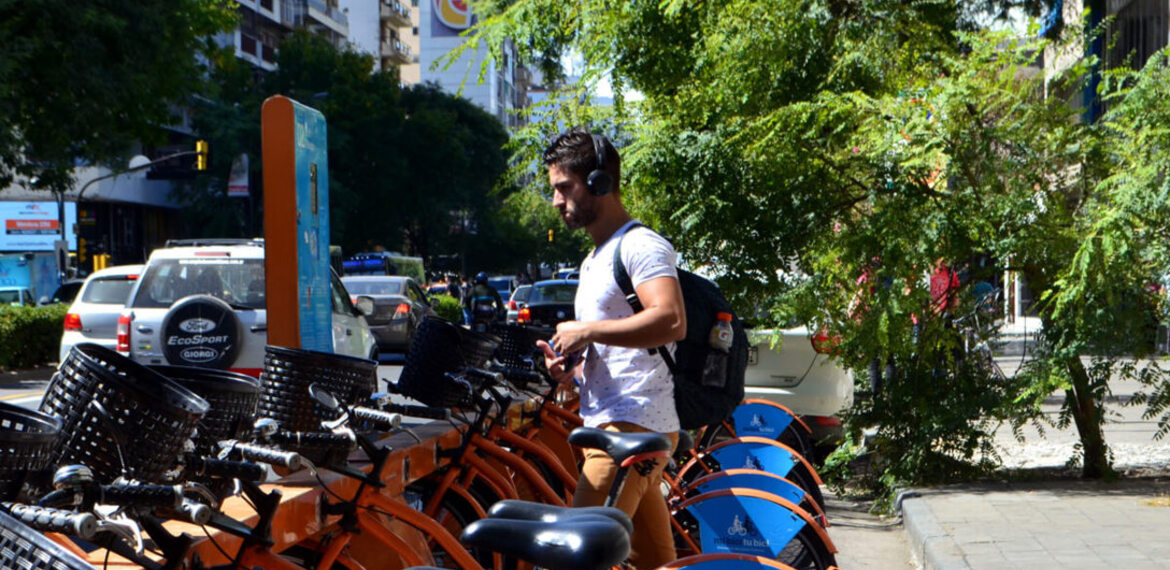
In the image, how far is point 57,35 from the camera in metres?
21.6

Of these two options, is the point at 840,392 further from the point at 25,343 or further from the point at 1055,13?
the point at 25,343

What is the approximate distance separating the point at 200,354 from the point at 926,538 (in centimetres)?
476

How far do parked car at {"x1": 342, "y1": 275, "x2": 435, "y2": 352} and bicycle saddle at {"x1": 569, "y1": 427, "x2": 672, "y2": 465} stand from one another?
19834mm

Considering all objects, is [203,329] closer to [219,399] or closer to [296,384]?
[296,384]

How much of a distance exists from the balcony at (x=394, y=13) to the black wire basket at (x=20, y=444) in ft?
280

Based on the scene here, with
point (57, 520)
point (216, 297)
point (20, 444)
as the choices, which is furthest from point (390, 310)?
point (57, 520)

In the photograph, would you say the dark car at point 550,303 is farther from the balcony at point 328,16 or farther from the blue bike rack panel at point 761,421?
the balcony at point 328,16

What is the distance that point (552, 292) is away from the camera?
880 inches

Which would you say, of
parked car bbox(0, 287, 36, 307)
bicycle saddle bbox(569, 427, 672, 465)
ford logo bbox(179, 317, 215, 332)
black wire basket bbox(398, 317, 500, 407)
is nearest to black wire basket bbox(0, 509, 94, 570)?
bicycle saddle bbox(569, 427, 672, 465)

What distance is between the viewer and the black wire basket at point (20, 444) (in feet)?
7.72

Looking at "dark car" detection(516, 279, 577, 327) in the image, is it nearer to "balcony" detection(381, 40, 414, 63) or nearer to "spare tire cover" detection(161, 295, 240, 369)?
"spare tire cover" detection(161, 295, 240, 369)

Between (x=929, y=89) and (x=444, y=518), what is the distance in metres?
4.65

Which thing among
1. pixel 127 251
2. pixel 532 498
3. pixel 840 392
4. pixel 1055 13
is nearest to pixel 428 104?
pixel 127 251

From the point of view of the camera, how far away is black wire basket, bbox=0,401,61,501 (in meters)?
2.35
